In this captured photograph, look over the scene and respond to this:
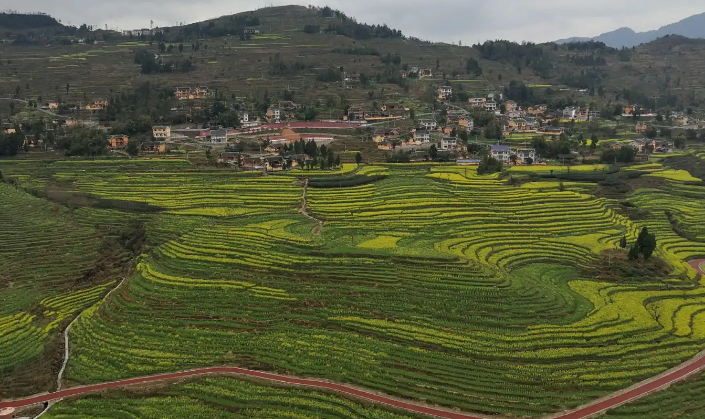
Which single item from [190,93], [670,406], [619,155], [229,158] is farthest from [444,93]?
[670,406]

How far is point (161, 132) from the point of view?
77.9 metres

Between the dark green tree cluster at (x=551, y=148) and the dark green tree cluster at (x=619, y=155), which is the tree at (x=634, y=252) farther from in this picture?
the dark green tree cluster at (x=551, y=148)

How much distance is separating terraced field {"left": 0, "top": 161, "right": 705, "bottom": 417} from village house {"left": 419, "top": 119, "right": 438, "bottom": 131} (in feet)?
116

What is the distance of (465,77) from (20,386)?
116052 millimetres

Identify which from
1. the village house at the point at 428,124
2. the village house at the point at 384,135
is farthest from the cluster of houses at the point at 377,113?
the village house at the point at 384,135

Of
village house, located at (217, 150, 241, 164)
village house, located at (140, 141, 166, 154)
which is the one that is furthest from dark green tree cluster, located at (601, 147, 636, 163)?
village house, located at (140, 141, 166, 154)

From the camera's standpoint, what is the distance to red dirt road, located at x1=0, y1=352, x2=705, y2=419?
72.9 ft

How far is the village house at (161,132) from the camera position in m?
77.6

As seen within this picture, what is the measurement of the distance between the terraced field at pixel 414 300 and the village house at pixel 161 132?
29.3m

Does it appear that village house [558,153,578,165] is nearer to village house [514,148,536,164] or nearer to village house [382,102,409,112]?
village house [514,148,536,164]

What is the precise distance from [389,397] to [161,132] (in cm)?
6434

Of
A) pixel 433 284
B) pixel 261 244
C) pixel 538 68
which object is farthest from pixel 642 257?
pixel 538 68

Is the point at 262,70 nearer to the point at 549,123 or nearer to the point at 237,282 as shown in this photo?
the point at 549,123

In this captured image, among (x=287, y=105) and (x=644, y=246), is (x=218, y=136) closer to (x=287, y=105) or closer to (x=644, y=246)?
(x=287, y=105)
